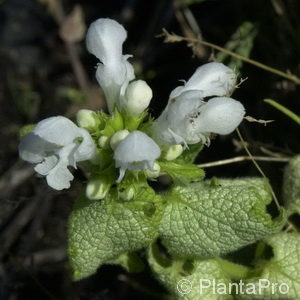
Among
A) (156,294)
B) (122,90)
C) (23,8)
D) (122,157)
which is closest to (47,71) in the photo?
(23,8)

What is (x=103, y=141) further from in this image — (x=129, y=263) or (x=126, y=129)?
(x=129, y=263)

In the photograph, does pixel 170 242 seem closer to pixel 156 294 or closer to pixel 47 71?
pixel 156 294

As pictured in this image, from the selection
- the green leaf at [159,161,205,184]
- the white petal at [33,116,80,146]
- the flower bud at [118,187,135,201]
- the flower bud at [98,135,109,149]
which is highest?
the white petal at [33,116,80,146]

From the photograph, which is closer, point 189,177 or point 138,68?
point 189,177

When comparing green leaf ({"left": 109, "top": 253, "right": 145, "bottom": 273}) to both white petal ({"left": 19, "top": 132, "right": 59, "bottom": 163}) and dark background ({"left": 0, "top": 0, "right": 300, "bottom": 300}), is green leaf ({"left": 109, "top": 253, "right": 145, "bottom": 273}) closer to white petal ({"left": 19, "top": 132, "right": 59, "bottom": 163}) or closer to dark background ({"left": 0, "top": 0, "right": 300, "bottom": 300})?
dark background ({"left": 0, "top": 0, "right": 300, "bottom": 300})

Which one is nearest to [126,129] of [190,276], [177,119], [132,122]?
[132,122]

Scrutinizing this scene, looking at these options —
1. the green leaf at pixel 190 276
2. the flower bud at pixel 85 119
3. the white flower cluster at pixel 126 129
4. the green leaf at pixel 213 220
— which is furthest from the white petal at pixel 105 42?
the green leaf at pixel 190 276

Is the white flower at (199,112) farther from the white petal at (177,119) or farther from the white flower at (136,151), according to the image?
the white flower at (136,151)

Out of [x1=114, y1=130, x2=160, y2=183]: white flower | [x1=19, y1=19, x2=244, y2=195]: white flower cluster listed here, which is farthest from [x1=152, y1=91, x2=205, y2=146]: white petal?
[x1=114, y1=130, x2=160, y2=183]: white flower
